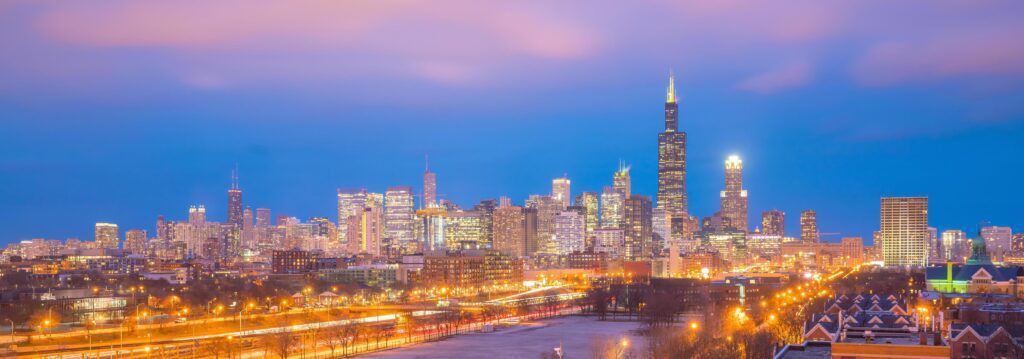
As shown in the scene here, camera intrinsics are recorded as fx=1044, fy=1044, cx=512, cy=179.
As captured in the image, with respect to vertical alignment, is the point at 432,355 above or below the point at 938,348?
below

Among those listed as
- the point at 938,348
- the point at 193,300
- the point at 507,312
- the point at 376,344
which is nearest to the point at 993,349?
the point at 938,348

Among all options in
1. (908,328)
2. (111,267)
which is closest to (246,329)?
(908,328)

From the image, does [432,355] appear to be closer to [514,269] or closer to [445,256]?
[445,256]

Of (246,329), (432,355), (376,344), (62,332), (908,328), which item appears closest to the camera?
(908,328)

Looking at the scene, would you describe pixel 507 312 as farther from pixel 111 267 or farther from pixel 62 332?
→ pixel 111 267

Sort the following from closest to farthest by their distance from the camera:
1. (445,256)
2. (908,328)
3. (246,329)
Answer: (908,328), (246,329), (445,256)

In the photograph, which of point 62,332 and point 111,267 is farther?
point 111,267
